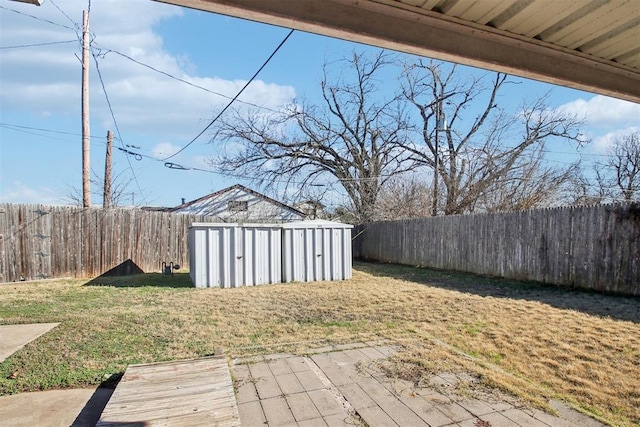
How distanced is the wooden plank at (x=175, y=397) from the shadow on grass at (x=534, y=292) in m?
5.18

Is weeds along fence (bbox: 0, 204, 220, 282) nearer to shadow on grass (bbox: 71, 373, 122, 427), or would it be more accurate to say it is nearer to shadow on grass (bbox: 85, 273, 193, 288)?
shadow on grass (bbox: 85, 273, 193, 288)

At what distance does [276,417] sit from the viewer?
230cm

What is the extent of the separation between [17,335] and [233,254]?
4117 mm

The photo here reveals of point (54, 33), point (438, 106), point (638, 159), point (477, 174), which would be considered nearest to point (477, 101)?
point (438, 106)

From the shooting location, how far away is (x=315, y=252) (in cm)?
884

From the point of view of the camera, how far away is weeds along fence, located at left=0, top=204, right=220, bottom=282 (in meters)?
8.48

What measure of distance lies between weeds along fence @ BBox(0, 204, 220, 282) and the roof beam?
944cm

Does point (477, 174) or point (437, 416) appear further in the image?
point (477, 174)

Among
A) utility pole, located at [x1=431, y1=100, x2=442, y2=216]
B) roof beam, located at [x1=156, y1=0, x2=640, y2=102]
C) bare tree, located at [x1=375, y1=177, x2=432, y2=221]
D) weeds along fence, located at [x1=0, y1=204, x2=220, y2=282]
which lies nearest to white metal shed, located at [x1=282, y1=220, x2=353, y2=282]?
weeds along fence, located at [x1=0, y1=204, x2=220, y2=282]

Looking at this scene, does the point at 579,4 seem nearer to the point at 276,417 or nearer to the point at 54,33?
the point at 276,417

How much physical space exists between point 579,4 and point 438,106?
59.5 ft

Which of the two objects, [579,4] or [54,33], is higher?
[54,33]

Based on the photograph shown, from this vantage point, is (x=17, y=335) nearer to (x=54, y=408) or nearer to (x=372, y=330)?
(x=54, y=408)

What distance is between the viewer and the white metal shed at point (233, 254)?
7730 mm
